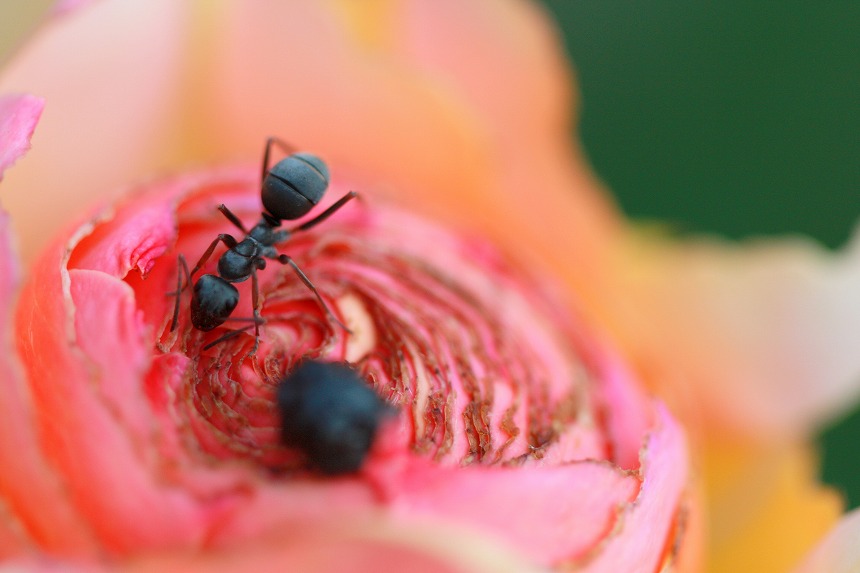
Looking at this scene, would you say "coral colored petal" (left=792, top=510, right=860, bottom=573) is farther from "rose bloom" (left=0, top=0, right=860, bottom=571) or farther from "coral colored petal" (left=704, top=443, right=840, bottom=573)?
"coral colored petal" (left=704, top=443, right=840, bottom=573)

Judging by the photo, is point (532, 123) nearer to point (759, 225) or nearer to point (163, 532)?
point (759, 225)

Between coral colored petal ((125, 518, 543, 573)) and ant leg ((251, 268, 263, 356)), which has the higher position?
ant leg ((251, 268, 263, 356))

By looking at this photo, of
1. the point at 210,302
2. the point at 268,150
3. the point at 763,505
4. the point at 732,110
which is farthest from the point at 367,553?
the point at 732,110

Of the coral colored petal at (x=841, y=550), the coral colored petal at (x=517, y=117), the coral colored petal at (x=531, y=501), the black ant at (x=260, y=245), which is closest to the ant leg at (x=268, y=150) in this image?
the black ant at (x=260, y=245)

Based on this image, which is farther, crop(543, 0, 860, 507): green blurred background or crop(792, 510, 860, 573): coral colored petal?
crop(543, 0, 860, 507): green blurred background

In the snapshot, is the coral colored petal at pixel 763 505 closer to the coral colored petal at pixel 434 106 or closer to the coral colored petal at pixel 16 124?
the coral colored petal at pixel 434 106

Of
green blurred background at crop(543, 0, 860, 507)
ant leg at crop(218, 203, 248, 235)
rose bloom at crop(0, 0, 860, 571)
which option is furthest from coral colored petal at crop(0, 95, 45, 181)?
green blurred background at crop(543, 0, 860, 507)

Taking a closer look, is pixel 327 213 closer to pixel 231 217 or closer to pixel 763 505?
pixel 231 217
